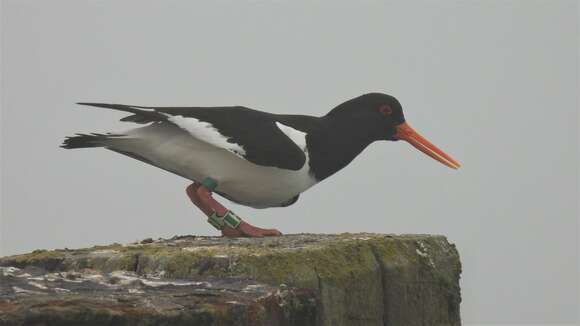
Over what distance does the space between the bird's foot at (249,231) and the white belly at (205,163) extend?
37 centimetres

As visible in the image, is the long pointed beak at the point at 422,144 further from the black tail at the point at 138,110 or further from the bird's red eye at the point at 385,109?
the black tail at the point at 138,110

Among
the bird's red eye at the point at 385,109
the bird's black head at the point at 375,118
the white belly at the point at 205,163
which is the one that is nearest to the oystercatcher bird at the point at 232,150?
the white belly at the point at 205,163

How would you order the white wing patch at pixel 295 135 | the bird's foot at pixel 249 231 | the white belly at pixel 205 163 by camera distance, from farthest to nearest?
the white wing patch at pixel 295 135 < the white belly at pixel 205 163 < the bird's foot at pixel 249 231

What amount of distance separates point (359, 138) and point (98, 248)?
8.98ft

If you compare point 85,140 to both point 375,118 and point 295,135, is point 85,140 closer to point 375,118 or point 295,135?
point 295,135

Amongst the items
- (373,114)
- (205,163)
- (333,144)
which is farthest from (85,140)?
(373,114)

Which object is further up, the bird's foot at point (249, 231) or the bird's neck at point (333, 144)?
the bird's neck at point (333, 144)

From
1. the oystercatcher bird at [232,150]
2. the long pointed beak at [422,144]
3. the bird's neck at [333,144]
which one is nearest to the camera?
the oystercatcher bird at [232,150]

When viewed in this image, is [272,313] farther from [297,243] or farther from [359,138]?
[359,138]

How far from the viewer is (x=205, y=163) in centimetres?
658

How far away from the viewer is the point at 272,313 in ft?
11.8

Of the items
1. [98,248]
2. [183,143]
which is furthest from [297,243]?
[183,143]

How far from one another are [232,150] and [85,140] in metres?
1.21

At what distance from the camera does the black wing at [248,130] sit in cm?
638
